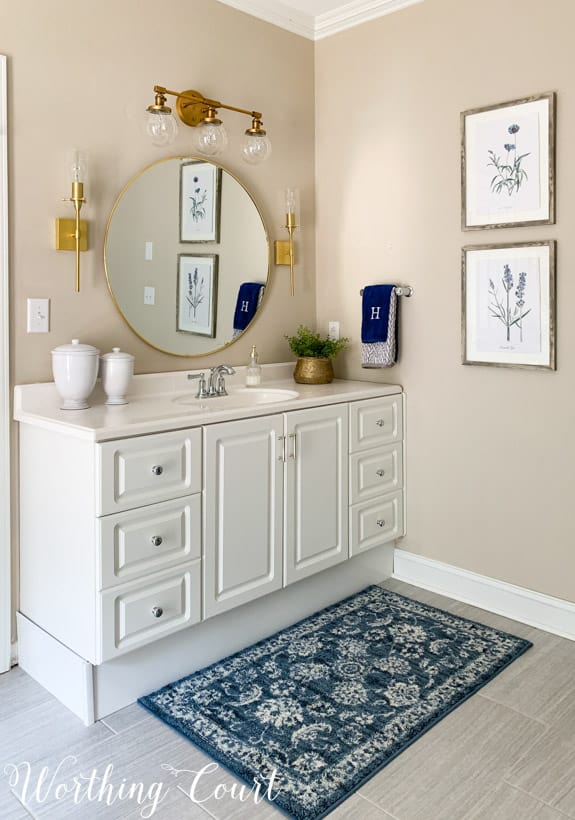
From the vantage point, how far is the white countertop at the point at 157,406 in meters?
2.04

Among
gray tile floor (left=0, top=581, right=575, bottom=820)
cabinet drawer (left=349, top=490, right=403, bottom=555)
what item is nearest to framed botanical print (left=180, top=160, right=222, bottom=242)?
cabinet drawer (left=349, top=490, right=403, bottom=555)

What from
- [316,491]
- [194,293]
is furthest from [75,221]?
[316,491]

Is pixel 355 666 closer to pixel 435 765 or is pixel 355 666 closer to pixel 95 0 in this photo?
pixel 435 765

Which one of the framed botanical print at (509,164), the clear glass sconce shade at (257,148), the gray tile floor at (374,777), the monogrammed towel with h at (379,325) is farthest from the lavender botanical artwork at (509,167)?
the gray tile floor at (374,777)

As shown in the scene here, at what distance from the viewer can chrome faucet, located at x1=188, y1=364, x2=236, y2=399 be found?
2.71 metres

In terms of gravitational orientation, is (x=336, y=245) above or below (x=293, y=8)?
below

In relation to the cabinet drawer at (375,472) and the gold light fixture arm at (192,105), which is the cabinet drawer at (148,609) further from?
the gold light fixture arm at (192,105)

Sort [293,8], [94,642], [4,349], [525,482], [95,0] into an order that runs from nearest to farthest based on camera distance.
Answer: [94,642]
[4,349]
[95,0]
[525,482]
[293,8]

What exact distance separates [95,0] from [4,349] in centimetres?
129

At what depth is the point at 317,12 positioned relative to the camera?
3.15m

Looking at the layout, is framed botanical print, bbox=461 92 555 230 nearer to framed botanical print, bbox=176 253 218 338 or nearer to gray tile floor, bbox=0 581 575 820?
framed botanical print, bbox=176 253 218 338

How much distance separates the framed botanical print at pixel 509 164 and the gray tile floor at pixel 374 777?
1685 mm

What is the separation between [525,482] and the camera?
8.79ft

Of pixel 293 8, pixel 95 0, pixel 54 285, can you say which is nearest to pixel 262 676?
pixel 54 285
